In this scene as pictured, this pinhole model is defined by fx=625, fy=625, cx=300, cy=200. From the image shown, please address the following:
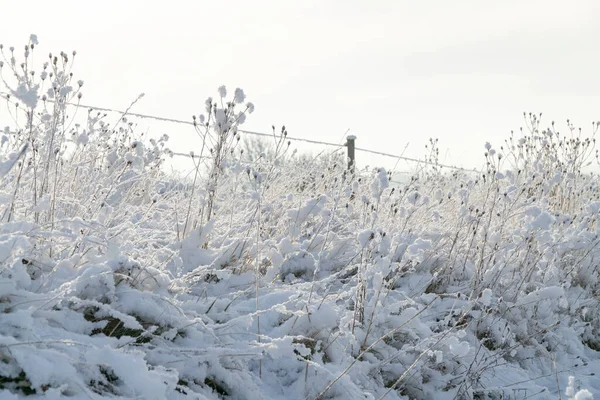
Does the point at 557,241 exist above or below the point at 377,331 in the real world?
above

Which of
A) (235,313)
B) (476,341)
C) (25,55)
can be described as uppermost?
(25,55)

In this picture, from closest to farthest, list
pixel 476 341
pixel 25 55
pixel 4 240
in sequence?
pixel 4 240
pixel 25 55
pixel 476 341

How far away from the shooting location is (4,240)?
1932mm

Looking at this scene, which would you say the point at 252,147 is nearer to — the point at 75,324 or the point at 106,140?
the point at 106,140

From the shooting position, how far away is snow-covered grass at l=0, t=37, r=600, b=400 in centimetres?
188

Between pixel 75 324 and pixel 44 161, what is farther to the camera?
pixel 44 161

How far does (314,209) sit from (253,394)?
168 cm

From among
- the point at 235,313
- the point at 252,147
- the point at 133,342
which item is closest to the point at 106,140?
the point at 235,313

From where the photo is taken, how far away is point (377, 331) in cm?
276

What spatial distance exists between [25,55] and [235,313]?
1618mm

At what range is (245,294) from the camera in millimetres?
2928

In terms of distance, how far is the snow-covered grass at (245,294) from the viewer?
188 cm

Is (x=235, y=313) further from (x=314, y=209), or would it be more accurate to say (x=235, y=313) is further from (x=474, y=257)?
(x=474, y=257)

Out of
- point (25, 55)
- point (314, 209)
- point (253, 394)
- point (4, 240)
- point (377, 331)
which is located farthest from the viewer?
point (314, 209)
